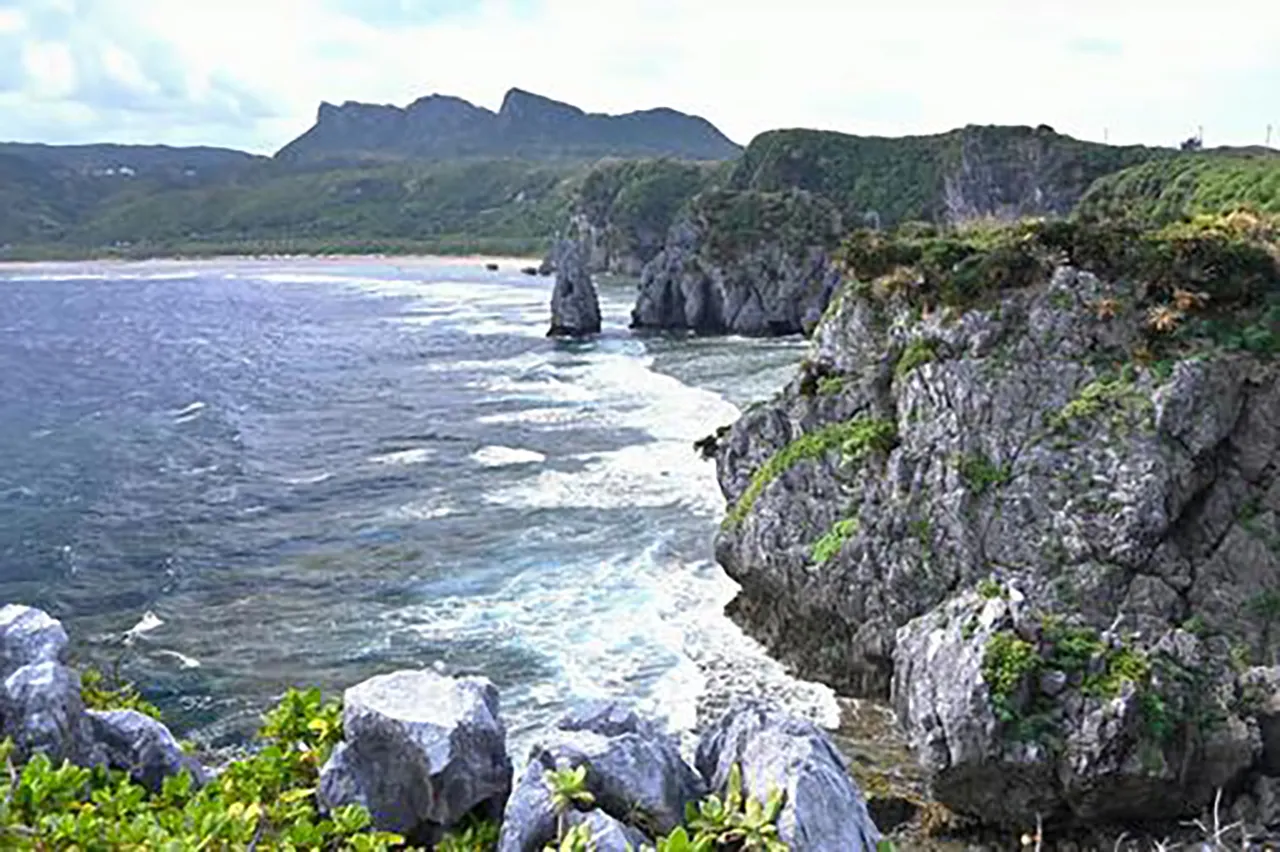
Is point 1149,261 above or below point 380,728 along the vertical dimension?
above

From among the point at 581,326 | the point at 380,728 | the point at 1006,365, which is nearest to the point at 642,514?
the point at 1006,365

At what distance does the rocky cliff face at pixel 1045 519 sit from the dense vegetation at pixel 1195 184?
129 ft

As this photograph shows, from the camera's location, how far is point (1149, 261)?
2578 centimetres

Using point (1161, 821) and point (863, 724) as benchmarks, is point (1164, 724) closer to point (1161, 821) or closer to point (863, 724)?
point (1161, 821)

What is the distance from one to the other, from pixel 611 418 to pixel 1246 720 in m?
39.3

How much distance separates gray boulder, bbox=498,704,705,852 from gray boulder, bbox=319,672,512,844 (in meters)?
0.73

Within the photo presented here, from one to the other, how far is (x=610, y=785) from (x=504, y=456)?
1514 inches

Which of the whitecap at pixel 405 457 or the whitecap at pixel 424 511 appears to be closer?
the whitecap at pixel 424 511

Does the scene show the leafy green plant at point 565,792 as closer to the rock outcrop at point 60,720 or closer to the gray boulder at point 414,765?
the gray boulder at point 414,765

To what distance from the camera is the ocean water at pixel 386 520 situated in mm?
27281

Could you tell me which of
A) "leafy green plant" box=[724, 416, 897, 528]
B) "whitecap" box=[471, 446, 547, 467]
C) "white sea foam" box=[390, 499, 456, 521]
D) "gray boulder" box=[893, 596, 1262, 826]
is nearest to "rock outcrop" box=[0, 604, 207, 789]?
"gray boulder" box=[893, 596, 1262, 826]

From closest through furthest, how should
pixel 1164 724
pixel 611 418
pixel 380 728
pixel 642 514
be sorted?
pixel 380 728
pixel 1164 724
pixel 642 514
pixel 611 418

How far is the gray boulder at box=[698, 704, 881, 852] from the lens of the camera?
33.0 feet

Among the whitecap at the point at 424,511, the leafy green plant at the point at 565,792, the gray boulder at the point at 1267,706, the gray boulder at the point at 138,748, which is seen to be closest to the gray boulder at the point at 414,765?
the leafy green plant at the point at 565,792
